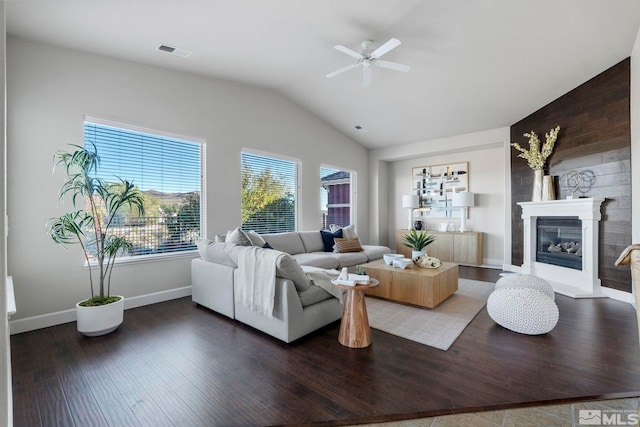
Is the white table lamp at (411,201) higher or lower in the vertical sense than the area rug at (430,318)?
higher

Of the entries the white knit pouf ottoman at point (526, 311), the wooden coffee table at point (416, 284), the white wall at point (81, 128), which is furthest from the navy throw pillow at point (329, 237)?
the white knit pouf ottoman at point (526, 311)

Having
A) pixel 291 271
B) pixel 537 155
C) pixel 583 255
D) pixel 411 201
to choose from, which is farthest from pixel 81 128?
pixel 583 255

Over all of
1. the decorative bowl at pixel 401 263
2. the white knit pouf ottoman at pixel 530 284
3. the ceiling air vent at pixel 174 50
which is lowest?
the white knit pouf ottoman at pixel 530 284

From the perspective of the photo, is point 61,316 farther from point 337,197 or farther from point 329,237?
point 337,197

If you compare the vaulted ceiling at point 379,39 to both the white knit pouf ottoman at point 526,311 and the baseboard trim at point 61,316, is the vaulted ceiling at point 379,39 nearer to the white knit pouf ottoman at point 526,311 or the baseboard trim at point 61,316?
the baseboard trim at point 61,316

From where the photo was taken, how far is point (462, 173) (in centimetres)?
659

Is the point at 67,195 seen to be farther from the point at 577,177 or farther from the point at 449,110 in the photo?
the point at 577,177

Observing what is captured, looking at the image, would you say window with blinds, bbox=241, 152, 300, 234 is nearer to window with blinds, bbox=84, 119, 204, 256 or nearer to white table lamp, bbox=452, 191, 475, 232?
window with blinds, bbox=84, 119, 204, 256

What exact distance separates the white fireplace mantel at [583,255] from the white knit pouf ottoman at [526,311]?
183cm

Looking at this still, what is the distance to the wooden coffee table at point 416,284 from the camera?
134 inches

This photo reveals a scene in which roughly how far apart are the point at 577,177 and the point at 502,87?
1766mm

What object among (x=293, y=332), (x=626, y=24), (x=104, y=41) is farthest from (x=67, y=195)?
(x=626, y=24)

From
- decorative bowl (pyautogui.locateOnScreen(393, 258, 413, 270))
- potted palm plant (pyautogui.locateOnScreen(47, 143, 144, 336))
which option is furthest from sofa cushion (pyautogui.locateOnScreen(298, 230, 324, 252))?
potted palm plant (pyautogui.locateOnScreen(47, 143, 144, 336))

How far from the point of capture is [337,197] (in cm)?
713
